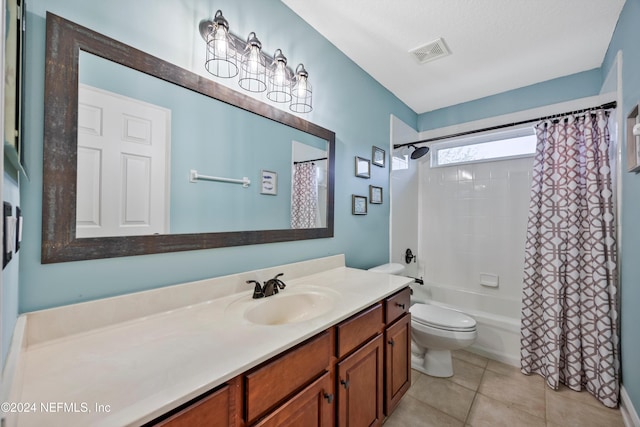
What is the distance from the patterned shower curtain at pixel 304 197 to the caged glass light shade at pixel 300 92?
13.7 inches

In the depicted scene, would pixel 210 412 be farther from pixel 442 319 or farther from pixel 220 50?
pixel 442 319

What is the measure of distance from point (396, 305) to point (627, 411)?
1.52 meters

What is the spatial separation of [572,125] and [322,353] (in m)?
2.41

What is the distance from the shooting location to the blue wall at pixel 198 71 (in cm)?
83

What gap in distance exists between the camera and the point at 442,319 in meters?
2.00

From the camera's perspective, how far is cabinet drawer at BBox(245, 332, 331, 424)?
768 mm

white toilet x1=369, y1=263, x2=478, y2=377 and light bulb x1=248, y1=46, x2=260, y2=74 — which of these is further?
white toilet x1=369, y1=263, x2=478, y2=377

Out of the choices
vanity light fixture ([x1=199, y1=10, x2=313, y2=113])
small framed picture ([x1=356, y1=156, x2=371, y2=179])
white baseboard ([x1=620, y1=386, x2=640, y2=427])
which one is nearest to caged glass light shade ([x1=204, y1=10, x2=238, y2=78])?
vanity light fixture ([x1=199, y1=10, x2=313, y2=113])

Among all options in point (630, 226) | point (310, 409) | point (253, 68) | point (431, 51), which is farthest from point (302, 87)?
point (630, 226)

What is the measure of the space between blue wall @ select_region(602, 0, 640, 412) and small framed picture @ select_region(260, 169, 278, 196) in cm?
195

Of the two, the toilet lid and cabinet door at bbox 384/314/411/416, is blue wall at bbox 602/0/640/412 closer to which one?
the toilet lid

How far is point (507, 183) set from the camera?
260 cm

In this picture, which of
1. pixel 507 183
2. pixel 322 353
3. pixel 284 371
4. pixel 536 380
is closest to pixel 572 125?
pixel 507 183

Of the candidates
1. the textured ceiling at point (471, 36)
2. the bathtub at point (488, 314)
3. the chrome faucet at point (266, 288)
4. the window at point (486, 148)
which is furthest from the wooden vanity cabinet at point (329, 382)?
the window at point (486, 148)
